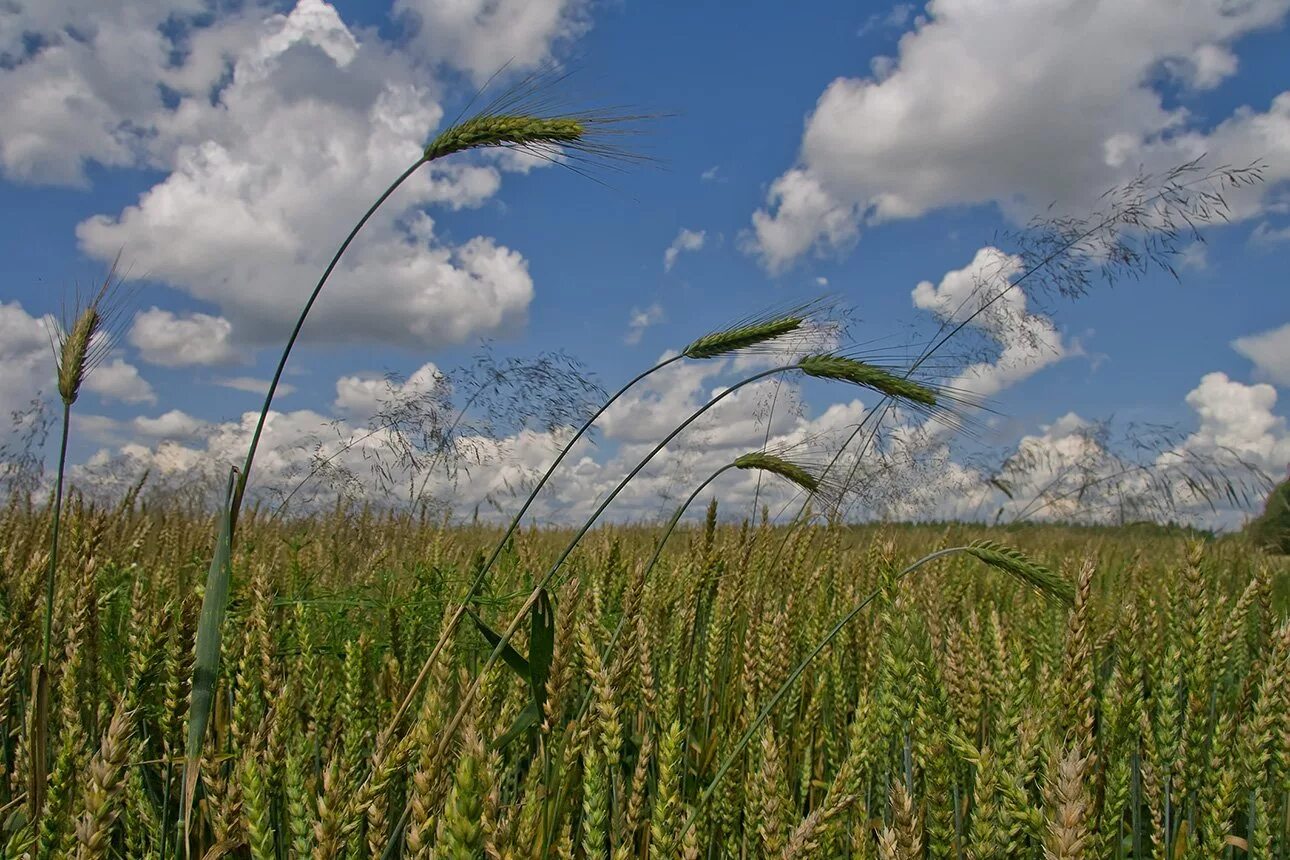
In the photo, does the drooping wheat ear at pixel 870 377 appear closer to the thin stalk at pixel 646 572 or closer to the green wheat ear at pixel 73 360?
the thin stalk at pixel 646 572

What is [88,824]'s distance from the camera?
850 mm

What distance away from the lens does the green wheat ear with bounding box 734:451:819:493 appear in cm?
224

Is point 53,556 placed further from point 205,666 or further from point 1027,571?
point 1027,571

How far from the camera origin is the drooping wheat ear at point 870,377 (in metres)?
2.06

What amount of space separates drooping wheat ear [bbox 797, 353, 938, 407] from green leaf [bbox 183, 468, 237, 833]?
1426 millimetres

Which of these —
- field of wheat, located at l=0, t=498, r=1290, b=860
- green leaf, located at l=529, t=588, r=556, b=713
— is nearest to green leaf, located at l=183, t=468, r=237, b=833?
field of wheat, located at l=0, t=498, r=1290, b=860

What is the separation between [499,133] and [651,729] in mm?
1357

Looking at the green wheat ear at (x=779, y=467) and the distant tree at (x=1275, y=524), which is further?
the distant tree at (x=1275, y=524)

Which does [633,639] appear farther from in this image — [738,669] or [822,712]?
[822,712]

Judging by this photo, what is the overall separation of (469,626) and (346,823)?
1.63m

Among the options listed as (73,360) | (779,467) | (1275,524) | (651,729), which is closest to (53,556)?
(73,360)

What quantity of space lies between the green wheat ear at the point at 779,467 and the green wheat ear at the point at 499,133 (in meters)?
0.93

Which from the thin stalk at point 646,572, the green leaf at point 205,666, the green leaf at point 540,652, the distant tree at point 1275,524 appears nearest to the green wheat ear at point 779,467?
the thin stalk at point 646,572

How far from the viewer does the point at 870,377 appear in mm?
2070
